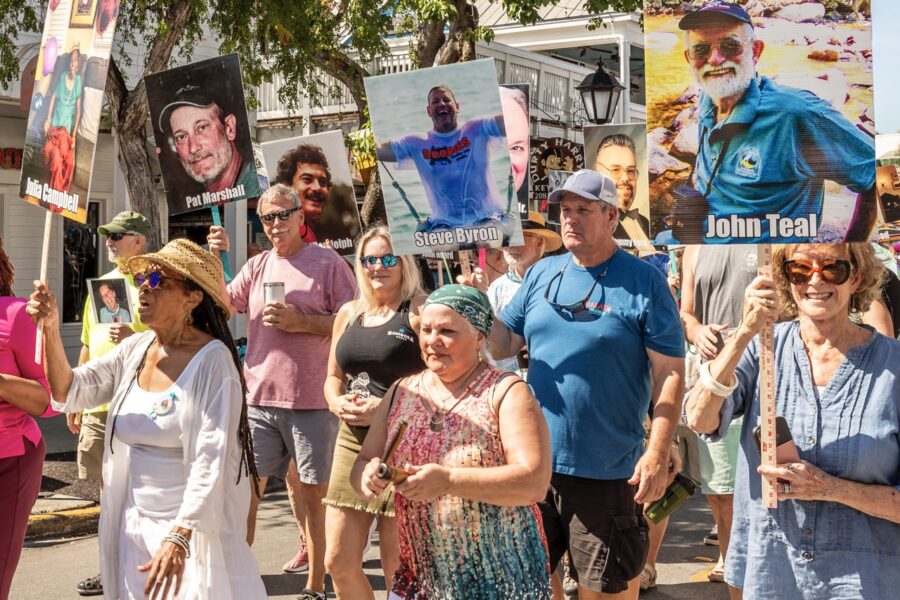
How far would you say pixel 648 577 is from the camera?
6281 mm

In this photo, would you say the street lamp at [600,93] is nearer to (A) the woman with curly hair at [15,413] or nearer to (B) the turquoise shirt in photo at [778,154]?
(A) the woman with curly hair at [15,413]

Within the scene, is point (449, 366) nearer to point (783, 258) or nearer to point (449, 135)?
point (783, 258)

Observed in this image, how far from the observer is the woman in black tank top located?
16.6 feet

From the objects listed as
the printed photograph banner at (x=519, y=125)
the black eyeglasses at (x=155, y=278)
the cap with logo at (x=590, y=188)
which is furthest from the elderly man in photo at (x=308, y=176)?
the black eyeglasses at (x=155, y=278)

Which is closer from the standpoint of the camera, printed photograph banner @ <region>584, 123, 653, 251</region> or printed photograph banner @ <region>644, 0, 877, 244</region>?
printed photograph banner @ <region>644, 0, 877, 244</region>

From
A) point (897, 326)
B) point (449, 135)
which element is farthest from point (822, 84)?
point (897, 326)

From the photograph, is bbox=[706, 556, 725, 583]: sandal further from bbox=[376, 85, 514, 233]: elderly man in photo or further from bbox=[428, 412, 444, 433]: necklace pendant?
bbox=[428, 412, 444, 433]: necklace pendant

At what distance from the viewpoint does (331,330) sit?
6.27 m

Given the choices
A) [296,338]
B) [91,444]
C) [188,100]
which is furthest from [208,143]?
[91,444]

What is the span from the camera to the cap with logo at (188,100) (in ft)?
22.7

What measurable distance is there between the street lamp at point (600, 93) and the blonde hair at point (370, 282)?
25.2 feet

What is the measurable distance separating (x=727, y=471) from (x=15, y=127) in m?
13.3

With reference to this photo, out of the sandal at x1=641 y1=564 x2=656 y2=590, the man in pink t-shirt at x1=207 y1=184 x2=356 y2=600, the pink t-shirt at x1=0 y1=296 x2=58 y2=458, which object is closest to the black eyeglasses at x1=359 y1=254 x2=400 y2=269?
the man in pink t-shirt at x1=207 y1=184 x2=356 y2=600

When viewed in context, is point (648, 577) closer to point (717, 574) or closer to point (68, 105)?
point (717, 574)
